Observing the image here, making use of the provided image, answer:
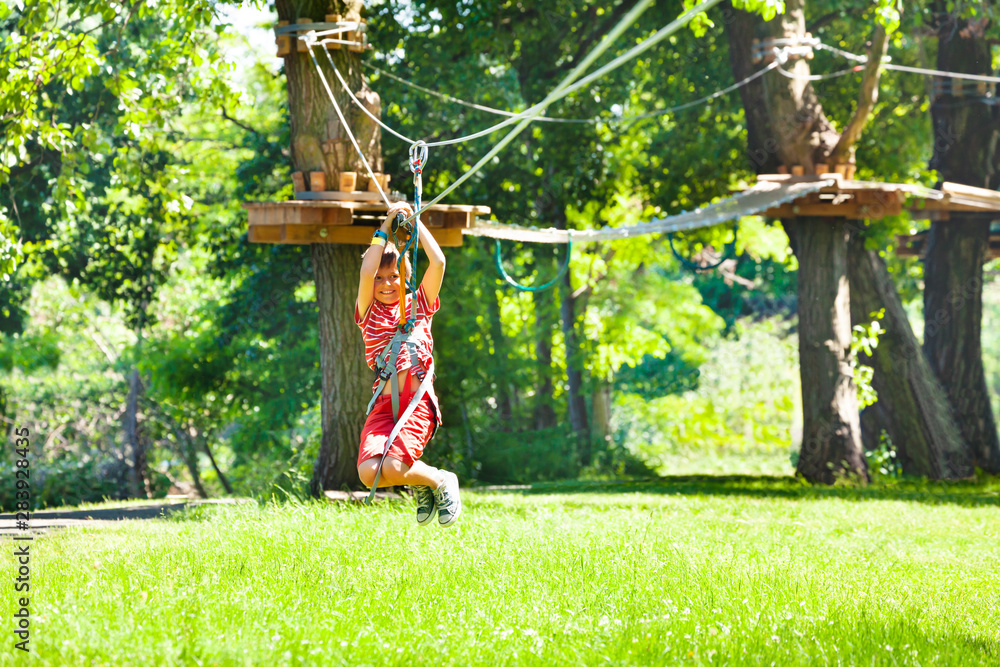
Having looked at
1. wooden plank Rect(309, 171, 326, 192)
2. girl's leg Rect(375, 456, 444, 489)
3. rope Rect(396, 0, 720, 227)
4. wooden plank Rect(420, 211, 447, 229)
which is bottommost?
girl's leg Rect(375, 456, 444, 489)

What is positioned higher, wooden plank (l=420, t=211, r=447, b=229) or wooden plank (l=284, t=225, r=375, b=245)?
wooden plank (l=420, t=211, r=447, b=229)

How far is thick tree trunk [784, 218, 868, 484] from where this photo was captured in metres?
11.8

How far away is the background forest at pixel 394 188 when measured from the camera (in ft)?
35.6

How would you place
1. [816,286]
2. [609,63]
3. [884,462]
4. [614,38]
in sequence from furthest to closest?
[884,462]
[816,286]
[609,63]
[614,38]

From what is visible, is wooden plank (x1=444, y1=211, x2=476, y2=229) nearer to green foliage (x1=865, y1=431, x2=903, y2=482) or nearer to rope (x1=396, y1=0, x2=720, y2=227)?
rope (x1=396, y1=0, x2=720, y2=227)

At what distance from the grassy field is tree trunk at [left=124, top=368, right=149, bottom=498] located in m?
10.5

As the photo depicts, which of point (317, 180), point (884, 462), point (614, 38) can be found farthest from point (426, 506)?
point (884, 462)

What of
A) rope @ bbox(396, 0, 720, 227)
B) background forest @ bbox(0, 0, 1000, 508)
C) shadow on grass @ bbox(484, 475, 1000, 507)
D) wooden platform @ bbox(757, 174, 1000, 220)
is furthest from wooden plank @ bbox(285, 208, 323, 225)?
wooden platform @ bbox(757, 174, 1000, 220)

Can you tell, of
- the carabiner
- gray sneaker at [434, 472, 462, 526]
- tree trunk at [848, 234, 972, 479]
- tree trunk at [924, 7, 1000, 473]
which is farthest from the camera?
tree trunk at [924, 7, 1000, 473]

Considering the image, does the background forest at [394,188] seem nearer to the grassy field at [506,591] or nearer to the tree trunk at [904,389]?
the tree trunk at [904,389]

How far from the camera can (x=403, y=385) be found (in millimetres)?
5445

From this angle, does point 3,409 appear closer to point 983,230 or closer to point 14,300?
point 14,300

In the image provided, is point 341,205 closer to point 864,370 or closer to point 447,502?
point 447,502

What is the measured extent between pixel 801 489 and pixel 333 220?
6.14 m
